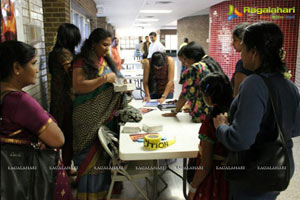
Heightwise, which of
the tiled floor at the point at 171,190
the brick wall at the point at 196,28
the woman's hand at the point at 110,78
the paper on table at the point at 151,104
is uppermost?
the brick wall at the point at 196,28

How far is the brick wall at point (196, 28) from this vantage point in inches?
470

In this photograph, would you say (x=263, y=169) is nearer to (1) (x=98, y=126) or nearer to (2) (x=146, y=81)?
(1) (x=98, y=126)

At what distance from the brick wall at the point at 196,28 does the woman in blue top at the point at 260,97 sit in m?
10.9

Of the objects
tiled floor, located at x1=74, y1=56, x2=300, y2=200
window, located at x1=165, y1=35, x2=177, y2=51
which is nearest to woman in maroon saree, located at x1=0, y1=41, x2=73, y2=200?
tiled floor, located at x1=74, y1=56, x2=300, y2=200

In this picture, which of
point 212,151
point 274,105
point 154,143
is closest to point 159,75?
point 154,143

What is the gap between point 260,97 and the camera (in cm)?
115

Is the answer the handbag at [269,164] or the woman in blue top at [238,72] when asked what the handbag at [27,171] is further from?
the woman in blue top at [238,72]

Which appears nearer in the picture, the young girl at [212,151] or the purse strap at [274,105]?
the purse strap at [274,105]

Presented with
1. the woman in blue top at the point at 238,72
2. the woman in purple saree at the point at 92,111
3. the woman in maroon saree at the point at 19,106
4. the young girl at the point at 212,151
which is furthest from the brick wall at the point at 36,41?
the woman in blue top at the point at 238,72

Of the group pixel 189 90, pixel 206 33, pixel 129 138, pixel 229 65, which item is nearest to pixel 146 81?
pixel 189 90

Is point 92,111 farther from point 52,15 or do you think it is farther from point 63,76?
point 52,15

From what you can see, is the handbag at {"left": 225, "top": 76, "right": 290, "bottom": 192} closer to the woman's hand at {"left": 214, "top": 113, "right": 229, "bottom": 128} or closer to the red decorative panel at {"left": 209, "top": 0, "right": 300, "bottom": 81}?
the woman's hand at {"left": 214, "top": 113, "right": 229, "bottom": 128}

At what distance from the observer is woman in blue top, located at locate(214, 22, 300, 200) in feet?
3.78

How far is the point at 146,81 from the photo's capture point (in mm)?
3479
